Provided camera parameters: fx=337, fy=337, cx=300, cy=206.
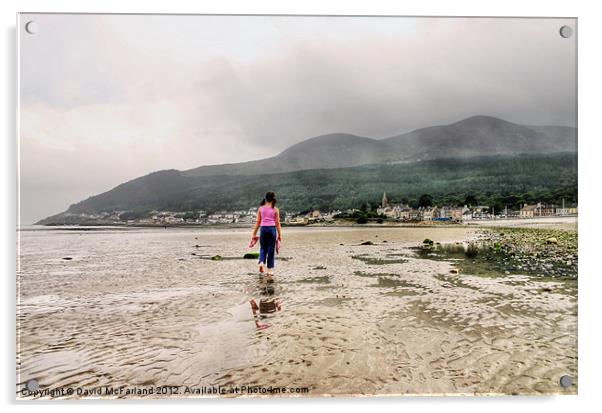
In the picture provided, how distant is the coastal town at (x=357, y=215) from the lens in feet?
13.9

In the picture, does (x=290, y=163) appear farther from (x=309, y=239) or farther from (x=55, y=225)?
(x=55, y=225)

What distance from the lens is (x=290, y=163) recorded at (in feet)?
14.3

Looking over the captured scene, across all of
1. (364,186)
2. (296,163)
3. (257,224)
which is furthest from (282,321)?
(364,186)

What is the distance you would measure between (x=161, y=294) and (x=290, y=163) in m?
2.19

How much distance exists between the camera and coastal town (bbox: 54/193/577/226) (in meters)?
4.23

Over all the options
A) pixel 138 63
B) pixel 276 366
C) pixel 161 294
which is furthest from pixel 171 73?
pixel 276 366

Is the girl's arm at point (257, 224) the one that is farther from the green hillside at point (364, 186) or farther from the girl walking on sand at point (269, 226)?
the green hillside at point (364, 186)

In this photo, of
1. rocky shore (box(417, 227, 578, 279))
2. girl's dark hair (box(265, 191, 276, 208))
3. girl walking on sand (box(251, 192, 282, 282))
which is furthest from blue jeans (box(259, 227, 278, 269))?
rocky shore (box(417, 227, 578, 279))

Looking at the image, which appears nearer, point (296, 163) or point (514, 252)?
point (296, 163)

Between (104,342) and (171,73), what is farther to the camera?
(171,73)

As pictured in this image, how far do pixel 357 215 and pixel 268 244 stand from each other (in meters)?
1.33

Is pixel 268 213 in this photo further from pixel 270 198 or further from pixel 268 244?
pixel 268 244

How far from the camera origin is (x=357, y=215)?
4.73m

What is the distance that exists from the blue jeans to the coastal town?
0.19m
